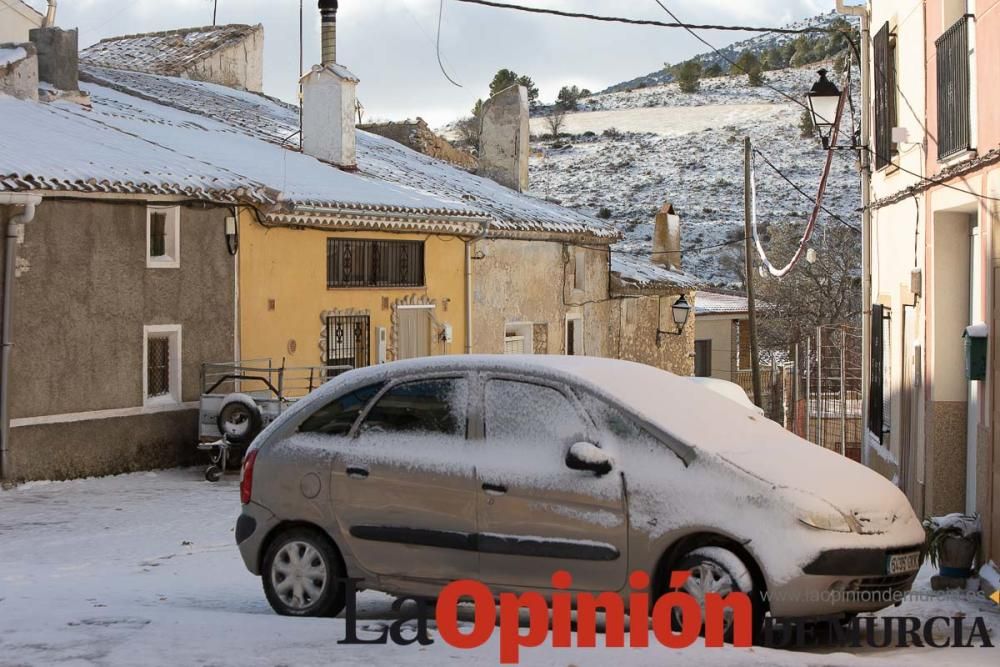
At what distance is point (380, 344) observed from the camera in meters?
21.7

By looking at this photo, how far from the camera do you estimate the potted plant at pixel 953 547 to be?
9539 millimetres

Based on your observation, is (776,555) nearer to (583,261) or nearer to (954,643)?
(954,643)

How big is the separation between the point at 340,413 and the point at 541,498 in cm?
135

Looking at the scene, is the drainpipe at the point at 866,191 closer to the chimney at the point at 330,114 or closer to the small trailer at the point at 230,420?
the small trailer at the point at 230,420

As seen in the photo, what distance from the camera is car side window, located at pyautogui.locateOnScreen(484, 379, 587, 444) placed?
7062 mm

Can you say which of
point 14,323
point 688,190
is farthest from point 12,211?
point 688,190

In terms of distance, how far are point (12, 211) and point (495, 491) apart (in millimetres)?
9380

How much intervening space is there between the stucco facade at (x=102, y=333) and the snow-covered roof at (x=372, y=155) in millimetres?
4555

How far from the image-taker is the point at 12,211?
48.2ft

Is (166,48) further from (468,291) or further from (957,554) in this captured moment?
(957,554)

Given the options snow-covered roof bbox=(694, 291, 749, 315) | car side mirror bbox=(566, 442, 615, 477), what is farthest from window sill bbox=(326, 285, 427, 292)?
snow-covered roof bbox=(694, 291, 749, 315)

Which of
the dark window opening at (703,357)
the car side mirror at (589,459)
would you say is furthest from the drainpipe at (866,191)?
the dark window opening at (703,357)

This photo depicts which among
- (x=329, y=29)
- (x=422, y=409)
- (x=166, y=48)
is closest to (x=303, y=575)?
(x=422, y=409)

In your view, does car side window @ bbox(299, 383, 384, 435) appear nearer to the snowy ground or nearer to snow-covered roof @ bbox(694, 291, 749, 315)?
the snowy ground
